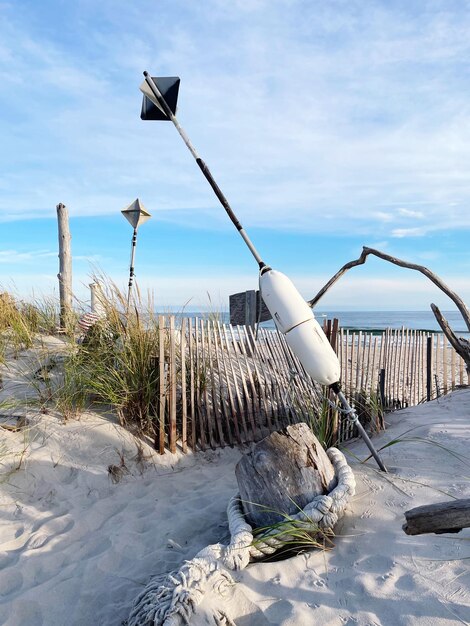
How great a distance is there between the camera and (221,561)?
2572mm

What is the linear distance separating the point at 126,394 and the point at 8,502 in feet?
4.26

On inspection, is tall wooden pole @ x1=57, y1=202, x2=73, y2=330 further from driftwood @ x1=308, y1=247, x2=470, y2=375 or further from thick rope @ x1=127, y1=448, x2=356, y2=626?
thick rope @ x1=127, y1=448, x2=356, y2=626

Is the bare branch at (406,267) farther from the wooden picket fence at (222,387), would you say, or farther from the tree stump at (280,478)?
the tree stump at (280,478)

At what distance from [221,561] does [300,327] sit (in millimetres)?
1484

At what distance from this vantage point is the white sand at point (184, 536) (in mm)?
2301

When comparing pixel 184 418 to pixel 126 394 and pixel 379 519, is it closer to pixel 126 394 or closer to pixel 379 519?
pixel 126 394

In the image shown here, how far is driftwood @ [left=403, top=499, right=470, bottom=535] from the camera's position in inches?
82.6

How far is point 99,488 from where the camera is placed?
3.93 m

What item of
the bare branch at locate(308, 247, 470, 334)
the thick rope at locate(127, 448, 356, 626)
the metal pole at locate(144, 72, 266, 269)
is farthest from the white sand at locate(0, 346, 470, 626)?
the metal pole at locate(144, 72, 266, 269)

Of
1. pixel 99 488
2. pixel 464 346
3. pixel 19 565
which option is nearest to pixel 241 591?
pixel 19 565

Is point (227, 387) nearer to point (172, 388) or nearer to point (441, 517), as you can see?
point (172, 388)

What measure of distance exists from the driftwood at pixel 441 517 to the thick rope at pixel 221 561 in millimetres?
687

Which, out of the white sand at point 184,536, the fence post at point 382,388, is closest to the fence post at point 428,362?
the fence post at point 382,388

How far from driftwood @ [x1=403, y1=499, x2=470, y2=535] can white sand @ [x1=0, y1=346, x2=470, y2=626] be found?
1.22ft
